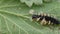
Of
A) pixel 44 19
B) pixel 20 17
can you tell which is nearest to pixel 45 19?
pixel 44 19

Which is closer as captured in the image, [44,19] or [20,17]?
[44,19]

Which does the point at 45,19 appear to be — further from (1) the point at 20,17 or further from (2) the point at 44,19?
(1) the point at 20,17

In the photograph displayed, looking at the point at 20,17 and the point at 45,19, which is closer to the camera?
the point at 45,19

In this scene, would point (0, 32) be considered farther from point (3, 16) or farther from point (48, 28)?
point (48, 28)

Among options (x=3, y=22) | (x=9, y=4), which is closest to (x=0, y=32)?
(x=3, y=22)

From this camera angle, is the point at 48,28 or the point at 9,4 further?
the point at 9,4

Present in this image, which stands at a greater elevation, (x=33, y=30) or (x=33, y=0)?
(x=33, y=0)

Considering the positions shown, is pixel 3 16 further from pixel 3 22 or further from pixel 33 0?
pixel 33 0
